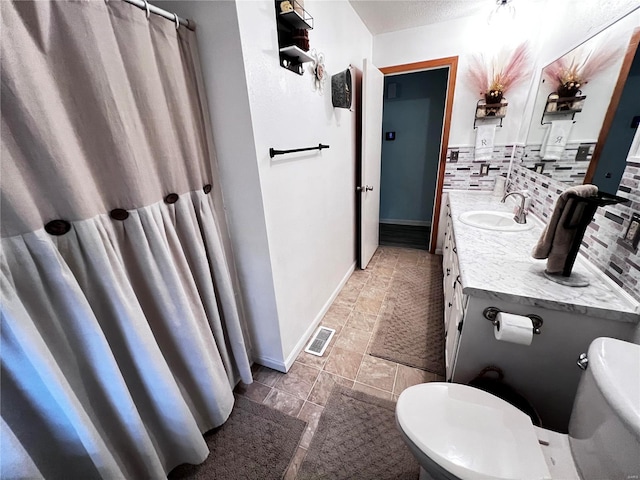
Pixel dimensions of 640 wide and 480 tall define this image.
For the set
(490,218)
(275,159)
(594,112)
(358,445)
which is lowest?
(358,445)

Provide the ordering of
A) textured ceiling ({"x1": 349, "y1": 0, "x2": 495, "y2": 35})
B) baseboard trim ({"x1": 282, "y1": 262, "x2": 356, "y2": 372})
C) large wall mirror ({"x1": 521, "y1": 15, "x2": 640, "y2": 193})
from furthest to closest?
textured ceiling ({"x1": 349, "y1": 0, "x2": 495, "y2": 35}) < baseboard trim ({"x1": 282, "y1": 262, "x2": 356, "y2": 372}) < large wall mirror ({"x1": 521, "y1": 15, "x2": 640, "y2": 193})

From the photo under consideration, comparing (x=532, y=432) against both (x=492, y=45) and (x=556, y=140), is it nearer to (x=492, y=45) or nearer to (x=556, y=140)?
(x=556, y=140)

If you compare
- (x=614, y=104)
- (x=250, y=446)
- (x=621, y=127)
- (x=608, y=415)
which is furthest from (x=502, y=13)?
(x=250, y=446)

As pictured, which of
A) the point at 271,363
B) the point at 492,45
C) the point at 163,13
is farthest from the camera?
the point at 492,45

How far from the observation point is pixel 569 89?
148cm

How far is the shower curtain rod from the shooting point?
804 mm

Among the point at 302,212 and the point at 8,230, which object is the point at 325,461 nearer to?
the point at 302,212

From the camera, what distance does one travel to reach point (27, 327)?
63 centimetres

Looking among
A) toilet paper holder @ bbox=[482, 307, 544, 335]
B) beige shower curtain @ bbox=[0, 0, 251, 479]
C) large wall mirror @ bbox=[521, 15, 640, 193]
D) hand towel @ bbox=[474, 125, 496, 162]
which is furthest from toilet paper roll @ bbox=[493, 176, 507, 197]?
beige shower curtain @ bbox=[0, 0, 251, 479]

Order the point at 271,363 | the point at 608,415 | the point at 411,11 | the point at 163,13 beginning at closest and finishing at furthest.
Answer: the point at 608,415
the point at 163,13
the point at 271,363
the point at 411,11

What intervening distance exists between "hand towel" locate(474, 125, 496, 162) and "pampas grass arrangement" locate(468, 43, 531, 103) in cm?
23

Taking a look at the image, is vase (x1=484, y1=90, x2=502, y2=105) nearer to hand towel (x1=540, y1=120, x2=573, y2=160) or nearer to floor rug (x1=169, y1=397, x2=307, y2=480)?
hand towel (x1=540, y1=120, x2=573, y2=160)

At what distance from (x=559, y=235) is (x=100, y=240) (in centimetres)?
162

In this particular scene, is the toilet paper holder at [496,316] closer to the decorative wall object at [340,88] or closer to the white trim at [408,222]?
the decorative wall object at [340,88]
